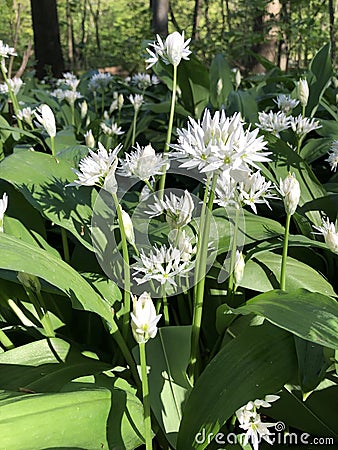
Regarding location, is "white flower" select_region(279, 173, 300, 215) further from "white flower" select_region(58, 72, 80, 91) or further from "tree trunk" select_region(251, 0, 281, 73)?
"tree trunk" select_region(251, 0, 281, 73)

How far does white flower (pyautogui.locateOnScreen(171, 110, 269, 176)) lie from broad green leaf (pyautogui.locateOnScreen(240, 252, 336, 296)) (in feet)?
1.26

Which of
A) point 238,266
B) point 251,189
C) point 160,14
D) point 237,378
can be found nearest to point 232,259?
point 238,266

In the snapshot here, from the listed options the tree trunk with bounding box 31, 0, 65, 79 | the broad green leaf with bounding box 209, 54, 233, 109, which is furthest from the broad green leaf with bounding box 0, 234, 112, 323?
the tree trunk with bounding box 31, 0, 65, 79

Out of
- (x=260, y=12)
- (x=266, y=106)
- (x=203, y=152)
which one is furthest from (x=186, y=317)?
(x=260, y=12)

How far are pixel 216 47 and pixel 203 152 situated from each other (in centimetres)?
703

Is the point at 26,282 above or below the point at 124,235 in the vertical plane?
below

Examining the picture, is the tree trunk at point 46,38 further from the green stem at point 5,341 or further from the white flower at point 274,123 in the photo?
the green stem at point 5,341

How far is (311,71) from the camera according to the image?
A: 2.37 metres

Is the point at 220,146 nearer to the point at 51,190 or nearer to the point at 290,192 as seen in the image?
the point at 290,192

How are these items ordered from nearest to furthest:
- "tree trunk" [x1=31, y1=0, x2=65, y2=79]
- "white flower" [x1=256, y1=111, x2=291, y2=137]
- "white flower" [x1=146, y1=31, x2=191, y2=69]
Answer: "white flower" [x1=146, y1=31, x2=191, y2=69], "white flower" [x1=256, y1=111, x2=291, y2=137], "tree trunk" [x1=31, y1=0, x2=65, y2=79]

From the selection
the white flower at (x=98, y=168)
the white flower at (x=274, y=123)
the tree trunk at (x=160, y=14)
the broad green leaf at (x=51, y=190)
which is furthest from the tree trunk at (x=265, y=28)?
the white flower at (x=98, y=168)

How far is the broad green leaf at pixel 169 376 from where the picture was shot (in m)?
1.03

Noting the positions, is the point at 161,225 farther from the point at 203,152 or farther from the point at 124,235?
the point at 203,152

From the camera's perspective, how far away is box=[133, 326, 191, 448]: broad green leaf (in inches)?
40.7
